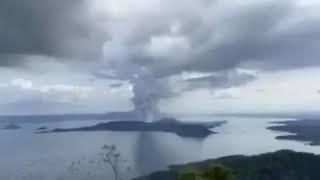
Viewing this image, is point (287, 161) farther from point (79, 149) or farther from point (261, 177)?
point (79, 149)

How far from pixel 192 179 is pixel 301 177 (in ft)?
206

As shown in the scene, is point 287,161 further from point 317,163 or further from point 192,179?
point 192,179

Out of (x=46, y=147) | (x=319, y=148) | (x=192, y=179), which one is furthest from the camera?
(x=46, y=147)

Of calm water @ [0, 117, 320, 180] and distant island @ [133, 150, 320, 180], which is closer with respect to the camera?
distant island @ [133, 150, 320, 180]

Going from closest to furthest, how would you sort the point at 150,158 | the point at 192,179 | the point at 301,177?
the point at 192,179, the point at 301,177, the point at 150,158

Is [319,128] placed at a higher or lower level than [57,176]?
higher

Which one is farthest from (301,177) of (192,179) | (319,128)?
(319,128)

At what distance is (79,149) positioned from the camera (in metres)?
185

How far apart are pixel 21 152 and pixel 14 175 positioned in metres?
63.7

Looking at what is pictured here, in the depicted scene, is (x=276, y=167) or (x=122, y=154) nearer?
(x=276, y=167)

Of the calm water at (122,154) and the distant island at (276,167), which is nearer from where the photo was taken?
the distant island at (276,167)

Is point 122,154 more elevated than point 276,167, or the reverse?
point 276,167

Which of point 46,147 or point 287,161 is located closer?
point 287,161

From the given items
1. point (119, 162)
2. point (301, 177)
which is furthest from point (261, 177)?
point (119, 162)
